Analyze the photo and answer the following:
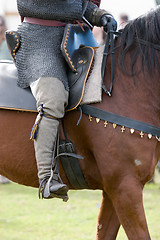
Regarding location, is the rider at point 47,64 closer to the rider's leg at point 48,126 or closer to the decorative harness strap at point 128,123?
the rider's leg at point 48,126

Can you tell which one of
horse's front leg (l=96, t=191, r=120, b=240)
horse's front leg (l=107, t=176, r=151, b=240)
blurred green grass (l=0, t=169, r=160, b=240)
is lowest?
blurred green grass (l=0, t=169, r=160, b=240)

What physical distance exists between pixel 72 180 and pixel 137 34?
1.32m

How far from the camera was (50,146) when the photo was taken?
3.68 metres

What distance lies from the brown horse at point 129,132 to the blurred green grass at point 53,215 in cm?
169

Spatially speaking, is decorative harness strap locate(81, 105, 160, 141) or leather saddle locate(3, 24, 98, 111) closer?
decorative harness strap locate(81, 105, 160, 141)

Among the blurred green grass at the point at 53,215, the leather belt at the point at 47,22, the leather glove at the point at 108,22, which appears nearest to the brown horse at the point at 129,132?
the leather glove at the point at 108,22

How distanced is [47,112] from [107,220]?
117 centimetres

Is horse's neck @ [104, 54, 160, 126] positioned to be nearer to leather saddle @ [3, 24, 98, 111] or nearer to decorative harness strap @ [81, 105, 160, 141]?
decorative harness strap @ [81, 105, 160, 141]

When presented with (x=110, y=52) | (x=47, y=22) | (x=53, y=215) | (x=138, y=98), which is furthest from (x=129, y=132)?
(x=53, y=215)

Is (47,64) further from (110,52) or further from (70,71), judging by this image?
(110,52)

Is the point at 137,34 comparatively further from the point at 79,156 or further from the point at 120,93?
the point at 79,156

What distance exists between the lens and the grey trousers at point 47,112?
11.8ft

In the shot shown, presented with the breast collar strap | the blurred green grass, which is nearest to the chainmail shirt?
the breast collar strap

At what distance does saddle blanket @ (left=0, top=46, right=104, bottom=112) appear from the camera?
361cm
